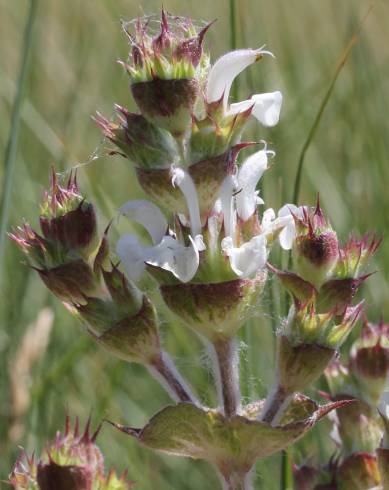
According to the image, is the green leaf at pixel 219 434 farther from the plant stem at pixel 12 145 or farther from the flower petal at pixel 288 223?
the plant stem at pixel 12 145

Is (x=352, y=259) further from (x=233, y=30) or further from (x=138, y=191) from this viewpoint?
(x=138, y=191)

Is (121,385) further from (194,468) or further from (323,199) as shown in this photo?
(323,199)

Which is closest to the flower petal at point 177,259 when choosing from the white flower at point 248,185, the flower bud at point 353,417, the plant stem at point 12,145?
the white flower at point 248,185

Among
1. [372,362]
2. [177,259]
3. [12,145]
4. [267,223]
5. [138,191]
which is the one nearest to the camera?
[177,259]

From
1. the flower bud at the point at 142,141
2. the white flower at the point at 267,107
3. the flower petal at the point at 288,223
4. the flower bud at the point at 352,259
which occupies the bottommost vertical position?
the flower bud at the point at 352,259

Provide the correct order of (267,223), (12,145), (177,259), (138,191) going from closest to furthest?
(177,259) → (267,223) → (12,145) → (138,191)

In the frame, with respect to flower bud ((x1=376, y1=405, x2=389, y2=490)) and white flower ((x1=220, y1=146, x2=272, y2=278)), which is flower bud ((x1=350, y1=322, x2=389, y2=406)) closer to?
flower bud ((x1=376, y1=405, x2=389, y2=490))

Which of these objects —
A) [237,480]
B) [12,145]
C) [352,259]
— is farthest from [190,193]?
[12,145]
